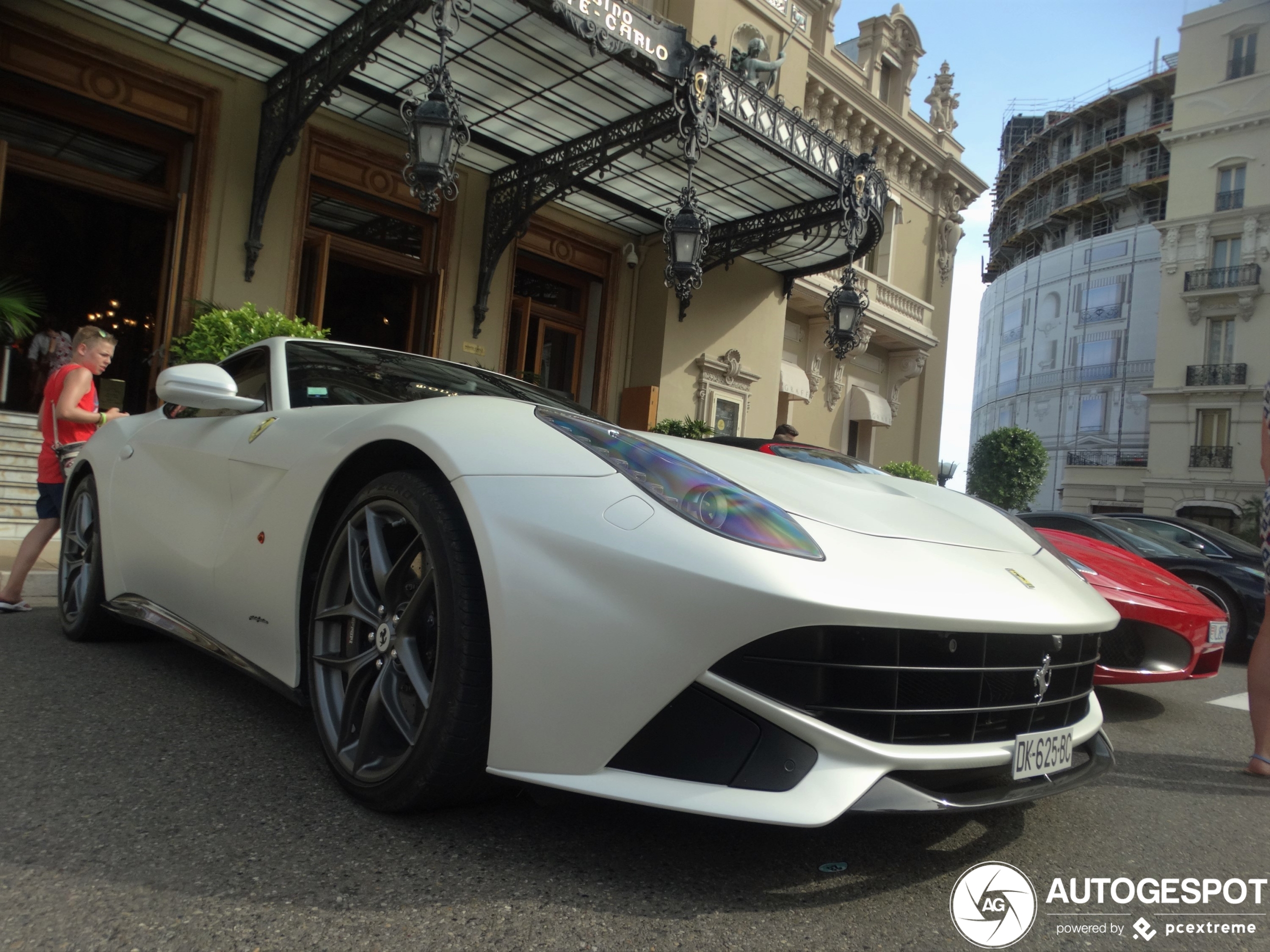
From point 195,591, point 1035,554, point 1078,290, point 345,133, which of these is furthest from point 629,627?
point 1078,290

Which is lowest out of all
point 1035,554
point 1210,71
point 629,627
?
point 629,627

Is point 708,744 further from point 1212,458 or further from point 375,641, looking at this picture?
point 1212,458

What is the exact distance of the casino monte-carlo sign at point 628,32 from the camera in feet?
26.7

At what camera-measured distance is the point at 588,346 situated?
13242mm

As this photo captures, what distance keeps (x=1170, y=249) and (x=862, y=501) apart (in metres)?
41.5

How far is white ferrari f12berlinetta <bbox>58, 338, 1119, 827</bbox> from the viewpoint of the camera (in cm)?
156

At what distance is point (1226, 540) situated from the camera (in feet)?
24.9

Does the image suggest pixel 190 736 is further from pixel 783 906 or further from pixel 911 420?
pixel 911 420

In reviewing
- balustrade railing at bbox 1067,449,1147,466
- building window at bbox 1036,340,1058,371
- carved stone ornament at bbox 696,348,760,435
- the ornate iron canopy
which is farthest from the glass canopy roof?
building window at bbox 1036,340,1058,371

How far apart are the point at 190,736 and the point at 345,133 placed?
9249 mm

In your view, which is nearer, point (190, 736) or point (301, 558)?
point (301, 558)

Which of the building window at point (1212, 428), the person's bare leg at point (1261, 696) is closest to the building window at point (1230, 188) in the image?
the building window at point (1212, 428)

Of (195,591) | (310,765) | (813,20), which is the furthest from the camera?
(813,20)

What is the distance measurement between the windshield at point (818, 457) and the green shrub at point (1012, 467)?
29012 millimetres
